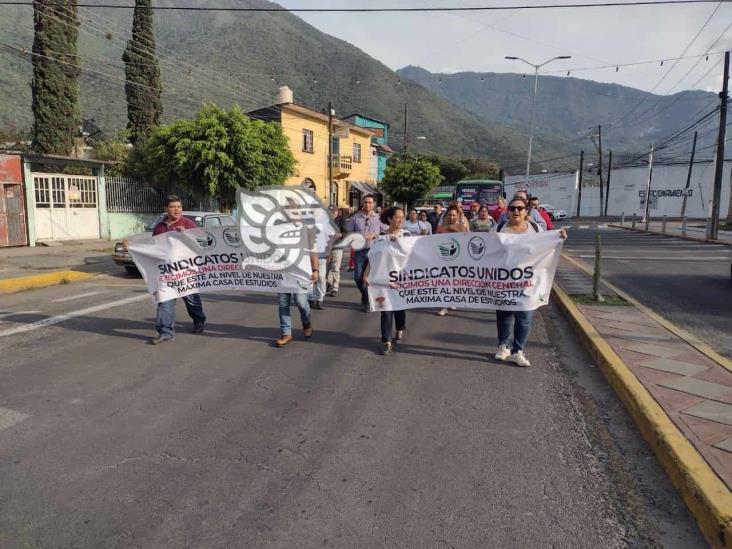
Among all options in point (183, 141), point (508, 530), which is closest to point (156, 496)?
point (508, 530)

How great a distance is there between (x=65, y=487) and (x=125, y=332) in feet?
12.9

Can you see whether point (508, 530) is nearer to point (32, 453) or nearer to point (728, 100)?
point (32, 453)

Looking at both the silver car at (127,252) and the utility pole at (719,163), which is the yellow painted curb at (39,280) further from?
the utility pole at (719,163)

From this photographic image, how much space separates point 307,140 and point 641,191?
133 feet

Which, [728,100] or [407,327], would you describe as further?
[728,100]

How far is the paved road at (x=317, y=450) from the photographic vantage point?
2664 millimetres

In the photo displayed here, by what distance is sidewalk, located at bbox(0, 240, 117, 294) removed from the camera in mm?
10547

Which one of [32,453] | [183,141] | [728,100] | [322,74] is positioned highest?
[322,74]

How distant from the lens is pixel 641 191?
5550cm

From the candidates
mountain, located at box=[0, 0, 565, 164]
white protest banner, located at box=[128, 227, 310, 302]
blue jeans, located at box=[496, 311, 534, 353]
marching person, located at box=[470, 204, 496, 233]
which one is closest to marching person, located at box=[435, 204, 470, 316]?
marching person, located at box=[470, 204, 496, 233]

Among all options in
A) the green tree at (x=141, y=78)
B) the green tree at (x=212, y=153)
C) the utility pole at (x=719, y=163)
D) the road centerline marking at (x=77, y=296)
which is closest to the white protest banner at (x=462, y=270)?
the road centerline marking at (x=77, y=296)

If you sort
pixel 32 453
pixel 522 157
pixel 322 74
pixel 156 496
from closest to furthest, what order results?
pixel 156 496
pixel 32 453
pixel 522 157
pixel 322 74

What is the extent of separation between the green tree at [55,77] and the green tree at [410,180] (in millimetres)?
27127

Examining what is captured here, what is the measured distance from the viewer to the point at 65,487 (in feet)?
9.85
